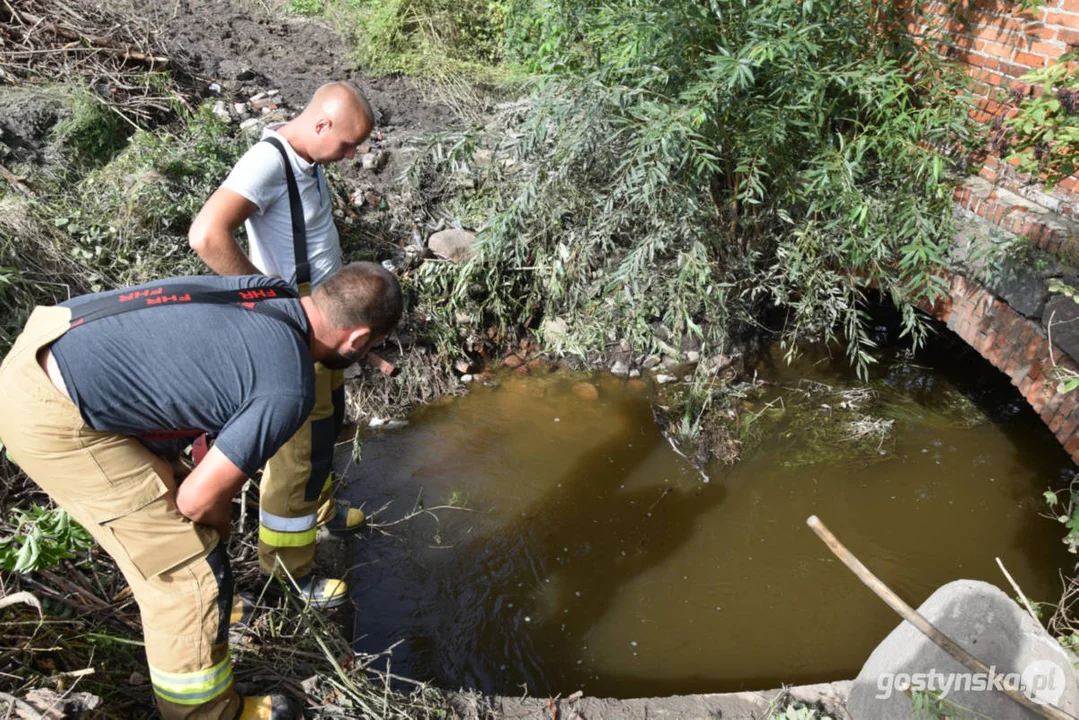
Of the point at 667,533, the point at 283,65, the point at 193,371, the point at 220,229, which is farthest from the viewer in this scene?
the point at 283,65

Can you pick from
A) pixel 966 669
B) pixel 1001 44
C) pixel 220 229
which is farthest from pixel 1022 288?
pixel 220 229

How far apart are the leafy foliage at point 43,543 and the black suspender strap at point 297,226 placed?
1.10 meters

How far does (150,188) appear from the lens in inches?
170

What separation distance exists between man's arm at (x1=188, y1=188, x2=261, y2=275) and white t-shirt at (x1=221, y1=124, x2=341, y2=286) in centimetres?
4

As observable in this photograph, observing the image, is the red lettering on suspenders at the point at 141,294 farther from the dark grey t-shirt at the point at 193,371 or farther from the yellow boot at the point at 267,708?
the yellow boot at the point at 267,708

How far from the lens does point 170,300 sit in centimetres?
185

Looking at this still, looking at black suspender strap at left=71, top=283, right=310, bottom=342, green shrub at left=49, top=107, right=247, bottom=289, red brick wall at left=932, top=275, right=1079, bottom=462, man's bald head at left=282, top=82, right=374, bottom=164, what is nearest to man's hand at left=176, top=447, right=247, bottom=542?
black suspender strap at left=71, top=283, right=310, bottom=342

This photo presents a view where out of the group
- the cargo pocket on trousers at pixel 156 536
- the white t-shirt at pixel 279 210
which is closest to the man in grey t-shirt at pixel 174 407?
the cargo pocket on trousers at pixel 156 536

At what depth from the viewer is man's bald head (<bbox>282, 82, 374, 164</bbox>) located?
8.30 ft

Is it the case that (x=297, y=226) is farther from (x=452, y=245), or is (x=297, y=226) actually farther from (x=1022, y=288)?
(x=1022, y=288)

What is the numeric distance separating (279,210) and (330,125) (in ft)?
1.18

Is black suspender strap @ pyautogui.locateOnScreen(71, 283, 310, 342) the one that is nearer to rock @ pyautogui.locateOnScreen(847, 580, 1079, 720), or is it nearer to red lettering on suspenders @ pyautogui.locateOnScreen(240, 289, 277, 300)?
red lettering on suspenders @ pyautogui.locateOnScreen(240, 289, 277, 300)

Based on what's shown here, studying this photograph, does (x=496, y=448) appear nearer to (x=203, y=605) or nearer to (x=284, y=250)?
(x=284, y=250)

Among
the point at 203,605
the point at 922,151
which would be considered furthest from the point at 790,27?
the point at 203,605
